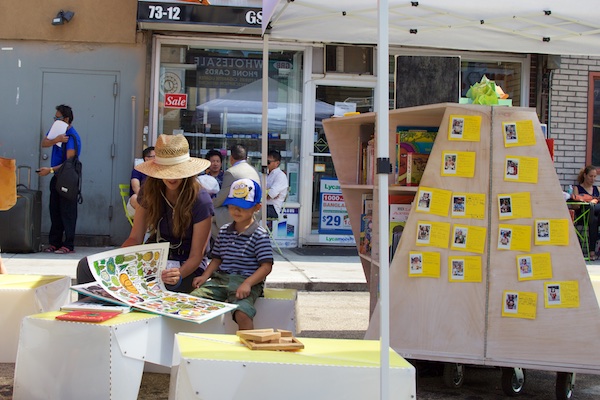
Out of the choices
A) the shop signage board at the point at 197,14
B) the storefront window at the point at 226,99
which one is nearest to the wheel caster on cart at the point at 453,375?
the shop signage board at the point at 197,14

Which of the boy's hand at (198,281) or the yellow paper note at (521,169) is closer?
the yellow paper note at (521,169)

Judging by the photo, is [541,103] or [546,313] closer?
[546,313]

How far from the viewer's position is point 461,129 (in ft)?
16.7

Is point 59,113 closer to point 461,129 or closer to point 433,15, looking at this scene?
point 433,15

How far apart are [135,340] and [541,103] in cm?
1051

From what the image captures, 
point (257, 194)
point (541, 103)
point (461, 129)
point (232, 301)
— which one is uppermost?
point (541, 103)

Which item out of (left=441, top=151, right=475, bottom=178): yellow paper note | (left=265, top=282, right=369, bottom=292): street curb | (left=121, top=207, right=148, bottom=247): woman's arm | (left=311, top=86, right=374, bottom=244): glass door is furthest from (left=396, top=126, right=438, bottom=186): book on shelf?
(left=311, top=86, right=374, bottom=244): glass door

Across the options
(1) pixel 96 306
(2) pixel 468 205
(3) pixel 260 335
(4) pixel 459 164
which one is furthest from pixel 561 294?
(1) pixel 96 306

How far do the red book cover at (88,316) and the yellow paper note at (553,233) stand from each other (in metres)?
2.57

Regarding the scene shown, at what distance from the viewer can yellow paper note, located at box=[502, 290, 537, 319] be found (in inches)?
196

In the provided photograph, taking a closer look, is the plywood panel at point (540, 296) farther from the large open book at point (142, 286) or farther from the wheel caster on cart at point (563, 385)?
the large open book at point (142, 286)

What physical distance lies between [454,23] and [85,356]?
14.5 feet

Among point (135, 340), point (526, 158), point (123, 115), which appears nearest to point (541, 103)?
point (123, 115)

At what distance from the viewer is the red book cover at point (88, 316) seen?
13.6ft
